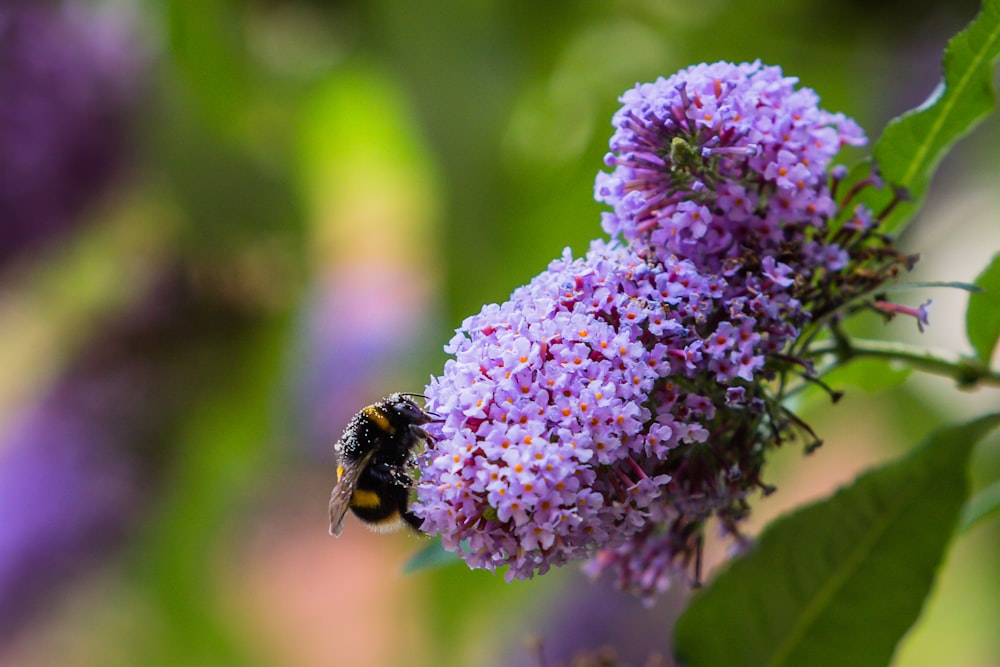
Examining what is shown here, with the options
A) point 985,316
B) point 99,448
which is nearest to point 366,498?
point 985,316

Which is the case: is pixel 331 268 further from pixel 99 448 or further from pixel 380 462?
pixel 380 462

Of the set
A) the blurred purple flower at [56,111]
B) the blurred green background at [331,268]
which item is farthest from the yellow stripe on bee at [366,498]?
the blurred purple flower at [56,111]

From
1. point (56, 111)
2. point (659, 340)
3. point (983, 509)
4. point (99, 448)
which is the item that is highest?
point (56, 111)

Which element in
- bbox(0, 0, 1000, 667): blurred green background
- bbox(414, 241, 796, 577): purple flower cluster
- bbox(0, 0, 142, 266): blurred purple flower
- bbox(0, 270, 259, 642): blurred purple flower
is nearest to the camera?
bbox(414, 241, 796, 577): purple flower cluster

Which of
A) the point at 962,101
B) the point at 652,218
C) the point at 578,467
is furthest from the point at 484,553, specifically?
the point at 962,101

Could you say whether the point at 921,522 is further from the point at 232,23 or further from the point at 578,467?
the point at 232,23

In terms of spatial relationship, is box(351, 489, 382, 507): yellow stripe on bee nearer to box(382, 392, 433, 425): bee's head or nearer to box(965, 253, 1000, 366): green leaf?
box(382, 392, 433, 425): bee's head

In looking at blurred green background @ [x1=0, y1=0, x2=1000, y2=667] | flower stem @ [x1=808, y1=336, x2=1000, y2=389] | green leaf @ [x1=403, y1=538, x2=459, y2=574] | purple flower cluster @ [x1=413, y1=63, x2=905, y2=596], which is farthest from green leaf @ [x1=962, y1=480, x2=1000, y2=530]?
blurred green background @ [x1=0, y1=0, x2=1000, y2=667]
